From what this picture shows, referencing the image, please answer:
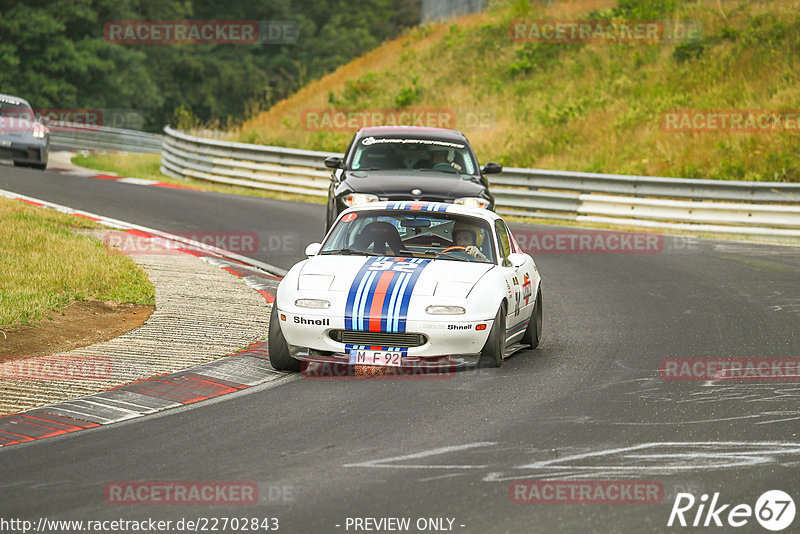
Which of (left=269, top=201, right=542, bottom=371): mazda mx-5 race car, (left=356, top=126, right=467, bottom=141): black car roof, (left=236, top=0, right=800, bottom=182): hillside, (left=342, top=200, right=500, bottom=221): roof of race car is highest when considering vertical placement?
(left=236, top=0, right=800, bottom=182): hillside

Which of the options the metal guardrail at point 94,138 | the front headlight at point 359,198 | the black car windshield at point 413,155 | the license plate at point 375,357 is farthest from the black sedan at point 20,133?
the license plate at point 375,357

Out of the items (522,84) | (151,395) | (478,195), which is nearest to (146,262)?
(478,195)

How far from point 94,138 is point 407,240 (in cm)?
3418

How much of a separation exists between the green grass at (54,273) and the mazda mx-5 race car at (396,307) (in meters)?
2.82

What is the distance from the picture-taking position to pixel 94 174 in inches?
1123

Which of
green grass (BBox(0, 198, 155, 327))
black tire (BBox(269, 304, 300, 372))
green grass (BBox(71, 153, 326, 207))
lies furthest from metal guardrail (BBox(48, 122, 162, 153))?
black tire (BBox(269, 304, 300, 372))

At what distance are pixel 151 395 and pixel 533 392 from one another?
2.82 metres

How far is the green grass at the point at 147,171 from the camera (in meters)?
25.5

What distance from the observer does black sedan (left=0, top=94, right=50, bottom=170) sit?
84.9 feet

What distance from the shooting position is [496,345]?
927 cm

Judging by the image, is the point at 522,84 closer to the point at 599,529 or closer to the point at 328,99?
the point at 328,99

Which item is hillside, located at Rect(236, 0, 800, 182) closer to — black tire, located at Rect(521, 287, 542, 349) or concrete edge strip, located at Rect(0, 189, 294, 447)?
black tire, located at Rect(521, 287, 542, 349)

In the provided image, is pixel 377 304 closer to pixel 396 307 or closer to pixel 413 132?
pixel 396 307

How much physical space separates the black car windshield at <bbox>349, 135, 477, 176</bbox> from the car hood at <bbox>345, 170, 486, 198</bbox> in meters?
0.45
